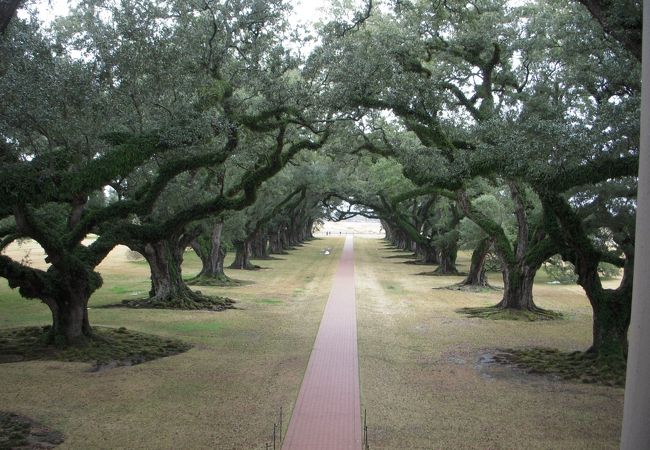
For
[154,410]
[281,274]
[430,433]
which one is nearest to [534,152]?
[430,433]

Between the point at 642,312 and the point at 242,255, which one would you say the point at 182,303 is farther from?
the point at 642,312

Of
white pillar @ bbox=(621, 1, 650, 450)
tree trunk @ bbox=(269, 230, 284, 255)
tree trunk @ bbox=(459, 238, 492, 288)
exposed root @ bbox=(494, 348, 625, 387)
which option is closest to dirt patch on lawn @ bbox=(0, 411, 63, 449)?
white pillar @ bbox=(621, 1, 650, 450)

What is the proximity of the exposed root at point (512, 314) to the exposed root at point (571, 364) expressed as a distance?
17.0ft

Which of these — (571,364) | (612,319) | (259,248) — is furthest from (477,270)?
(259,248)

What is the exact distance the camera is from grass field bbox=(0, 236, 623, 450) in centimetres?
695

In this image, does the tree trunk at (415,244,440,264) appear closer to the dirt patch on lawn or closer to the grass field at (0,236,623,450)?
the grass field at (0,236,623,450)

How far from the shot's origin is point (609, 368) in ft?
33.2

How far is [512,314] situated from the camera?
1780 centimetres

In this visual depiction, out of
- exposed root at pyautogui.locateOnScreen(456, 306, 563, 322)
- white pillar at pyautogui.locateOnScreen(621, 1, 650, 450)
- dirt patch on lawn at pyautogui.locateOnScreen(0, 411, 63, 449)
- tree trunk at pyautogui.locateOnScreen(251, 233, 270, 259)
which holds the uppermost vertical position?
white pillar at pyautogui.locateOnScreen(621, 1, 650, 450)

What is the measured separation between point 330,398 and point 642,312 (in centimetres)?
577

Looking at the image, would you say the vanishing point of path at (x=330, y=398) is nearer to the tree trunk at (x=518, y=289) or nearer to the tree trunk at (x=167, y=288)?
the tree trunk at (x=167, y=288)

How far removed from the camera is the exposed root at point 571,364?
9.92 metres

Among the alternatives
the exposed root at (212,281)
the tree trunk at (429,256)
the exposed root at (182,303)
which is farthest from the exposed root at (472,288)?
the tree trunk at (429,256)

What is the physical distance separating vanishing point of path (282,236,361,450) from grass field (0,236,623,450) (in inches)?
9.4
